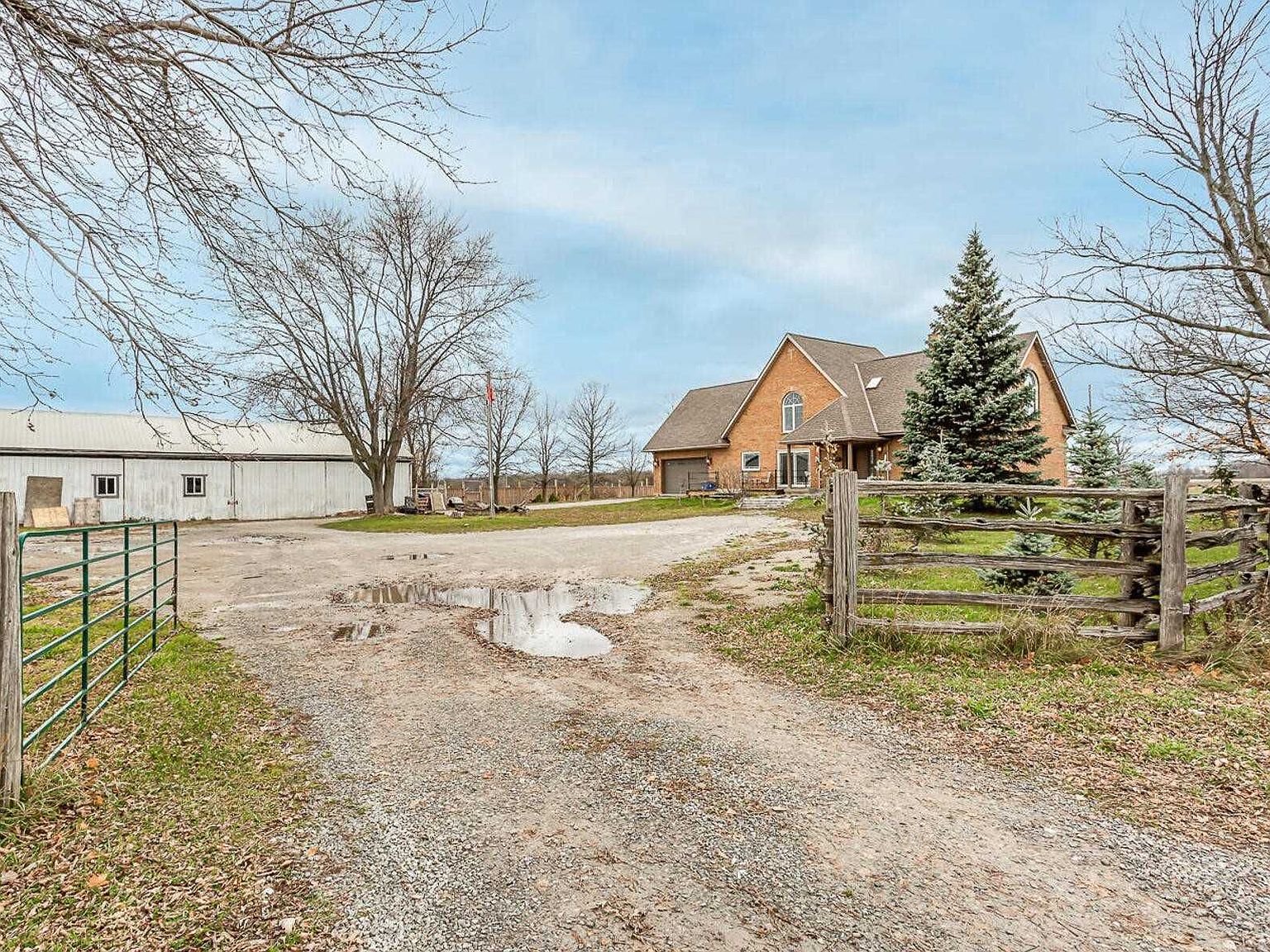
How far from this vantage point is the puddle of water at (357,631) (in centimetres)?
788

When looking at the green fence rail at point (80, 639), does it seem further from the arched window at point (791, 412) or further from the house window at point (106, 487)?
the arched window at point (791, 412)

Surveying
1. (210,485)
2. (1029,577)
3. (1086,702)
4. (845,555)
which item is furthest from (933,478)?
(210,485)

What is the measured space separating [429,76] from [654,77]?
4.40m

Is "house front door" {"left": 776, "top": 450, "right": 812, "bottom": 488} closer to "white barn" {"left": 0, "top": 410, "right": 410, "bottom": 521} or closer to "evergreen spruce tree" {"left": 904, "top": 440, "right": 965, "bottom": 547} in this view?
"evergreen spruce tree" {"left": 904, "top": 440, "right": 965, "bottom": 547}

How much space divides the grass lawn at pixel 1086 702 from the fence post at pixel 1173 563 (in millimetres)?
223

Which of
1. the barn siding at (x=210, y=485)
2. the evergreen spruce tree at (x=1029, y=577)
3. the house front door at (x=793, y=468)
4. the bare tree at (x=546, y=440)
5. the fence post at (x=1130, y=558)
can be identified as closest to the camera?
the fence post at (x=1130, y=558)

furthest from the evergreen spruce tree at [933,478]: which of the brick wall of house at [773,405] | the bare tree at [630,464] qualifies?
the bare tree at [630,464]

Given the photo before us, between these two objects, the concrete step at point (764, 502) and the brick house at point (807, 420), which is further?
the brick house at point (807, 420)

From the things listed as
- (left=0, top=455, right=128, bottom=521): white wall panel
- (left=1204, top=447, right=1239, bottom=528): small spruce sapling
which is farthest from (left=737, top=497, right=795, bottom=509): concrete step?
(left=0, top=455, right=128, bottom=521): white wall panel

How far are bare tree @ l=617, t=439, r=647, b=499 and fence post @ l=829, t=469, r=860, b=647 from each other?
51.3m

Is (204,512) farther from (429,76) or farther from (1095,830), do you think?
(1095,830)

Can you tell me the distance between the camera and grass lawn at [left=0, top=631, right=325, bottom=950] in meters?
2.67

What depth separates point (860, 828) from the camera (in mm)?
3445

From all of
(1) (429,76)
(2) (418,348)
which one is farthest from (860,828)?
(2) (418,348)
